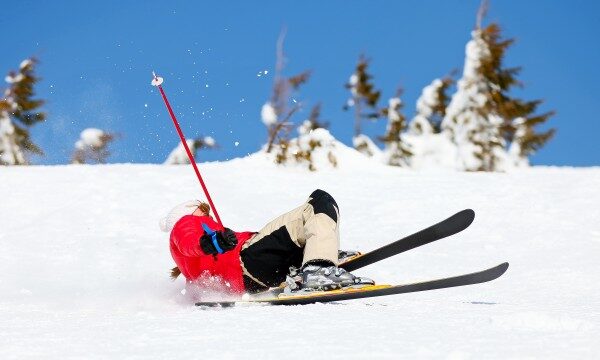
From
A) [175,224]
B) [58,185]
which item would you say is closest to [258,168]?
[58,185]

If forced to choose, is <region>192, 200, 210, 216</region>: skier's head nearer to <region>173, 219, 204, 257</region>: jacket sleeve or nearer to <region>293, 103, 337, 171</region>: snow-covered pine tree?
<region>173, 219, 204, 257</region>: jacket sleeve

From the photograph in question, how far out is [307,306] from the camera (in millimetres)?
3393

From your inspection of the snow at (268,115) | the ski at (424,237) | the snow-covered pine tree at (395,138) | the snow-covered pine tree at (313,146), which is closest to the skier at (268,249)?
the ski at (424,237)

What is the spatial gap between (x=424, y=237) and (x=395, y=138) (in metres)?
27.2

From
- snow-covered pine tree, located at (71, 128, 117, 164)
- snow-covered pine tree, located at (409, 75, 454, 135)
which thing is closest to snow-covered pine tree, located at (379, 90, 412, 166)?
snow-covered pine tree, located at (409, 75, 454, 135)

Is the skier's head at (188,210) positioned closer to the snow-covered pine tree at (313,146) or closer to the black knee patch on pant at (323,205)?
the black knee patch on pant at (323,205)

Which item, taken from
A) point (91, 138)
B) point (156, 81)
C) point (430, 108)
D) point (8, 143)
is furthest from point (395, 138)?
point (156, 81)

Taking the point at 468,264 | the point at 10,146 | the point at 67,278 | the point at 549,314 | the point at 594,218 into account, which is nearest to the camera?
the point at 549,314

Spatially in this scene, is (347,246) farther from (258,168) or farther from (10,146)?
(10,146)

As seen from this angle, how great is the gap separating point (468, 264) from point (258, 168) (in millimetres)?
4985

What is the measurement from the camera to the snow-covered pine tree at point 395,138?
30875 millimetres

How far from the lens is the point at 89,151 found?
23719 mm

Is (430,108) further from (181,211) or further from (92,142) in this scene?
(181,211)

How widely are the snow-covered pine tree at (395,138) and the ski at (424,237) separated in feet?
87.7
